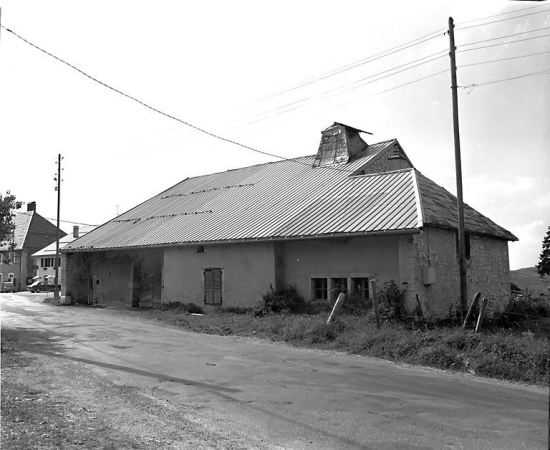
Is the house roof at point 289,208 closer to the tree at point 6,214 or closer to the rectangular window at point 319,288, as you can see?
the rectangular window at point 319,288

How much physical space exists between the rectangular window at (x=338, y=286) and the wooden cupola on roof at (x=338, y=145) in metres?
8.28

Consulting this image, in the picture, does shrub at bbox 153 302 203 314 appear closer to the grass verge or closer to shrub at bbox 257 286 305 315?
the grass verge

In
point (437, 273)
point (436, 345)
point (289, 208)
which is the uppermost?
point (289, 208)

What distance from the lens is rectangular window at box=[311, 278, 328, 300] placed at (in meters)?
18.0

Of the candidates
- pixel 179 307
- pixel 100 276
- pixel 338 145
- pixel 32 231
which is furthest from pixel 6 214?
pixel 32 231

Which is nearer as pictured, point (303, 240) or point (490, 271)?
point (303, 240)

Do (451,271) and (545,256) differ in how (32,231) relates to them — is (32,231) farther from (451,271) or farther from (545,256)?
(545,256)

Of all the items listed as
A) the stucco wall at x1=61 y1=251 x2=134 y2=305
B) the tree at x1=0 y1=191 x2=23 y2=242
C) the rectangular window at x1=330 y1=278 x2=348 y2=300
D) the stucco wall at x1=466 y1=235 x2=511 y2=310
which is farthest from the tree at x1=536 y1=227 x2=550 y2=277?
the stucco wall at x1=61 y1=251 x2=134 y2=305

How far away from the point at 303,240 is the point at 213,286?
15.9ft

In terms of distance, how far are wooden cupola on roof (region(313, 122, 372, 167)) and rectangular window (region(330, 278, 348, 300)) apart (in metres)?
8.28

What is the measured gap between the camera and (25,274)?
57.5 m

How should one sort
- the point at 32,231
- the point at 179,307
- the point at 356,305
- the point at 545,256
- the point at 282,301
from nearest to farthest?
the point at 545,256 < the point at 356,305 < the point at 282,301 < the point at 179,307 < the point at 32,231

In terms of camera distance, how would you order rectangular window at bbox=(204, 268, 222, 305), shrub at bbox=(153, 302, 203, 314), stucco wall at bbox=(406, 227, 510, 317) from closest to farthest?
stucco wall at bbox=(406, 227, 510, 317)
rectangular window at bbox=(204, 268, 222, 305)
shrub at bbox=(153, 302, 203, 314)

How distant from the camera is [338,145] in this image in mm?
24938
